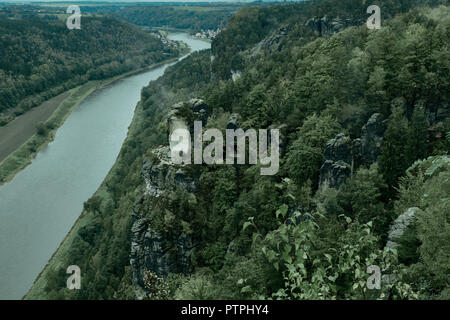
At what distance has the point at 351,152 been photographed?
83.7 ft

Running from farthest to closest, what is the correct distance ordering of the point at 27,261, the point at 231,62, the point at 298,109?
the point at 231,62, the point at 27,261, the point at 298,109

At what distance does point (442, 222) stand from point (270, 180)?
1523cm

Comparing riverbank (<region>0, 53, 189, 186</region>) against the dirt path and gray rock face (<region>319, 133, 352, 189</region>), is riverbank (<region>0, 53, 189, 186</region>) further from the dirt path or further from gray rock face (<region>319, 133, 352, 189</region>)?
gray rock face (<region>319, 133, 352, 189</region>)

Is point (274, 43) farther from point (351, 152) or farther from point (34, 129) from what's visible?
point (34, 129)

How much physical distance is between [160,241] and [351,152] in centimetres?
1378

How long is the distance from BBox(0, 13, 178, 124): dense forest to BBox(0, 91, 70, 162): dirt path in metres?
2.31

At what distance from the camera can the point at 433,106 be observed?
25781 mm

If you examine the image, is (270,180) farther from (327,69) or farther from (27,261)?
(27,261)

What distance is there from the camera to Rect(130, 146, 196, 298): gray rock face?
29156 mm

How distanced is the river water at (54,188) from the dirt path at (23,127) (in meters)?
5.61

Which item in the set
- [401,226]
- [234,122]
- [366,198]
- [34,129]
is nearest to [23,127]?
[34,129]

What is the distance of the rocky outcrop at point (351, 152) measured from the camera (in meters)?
24.8

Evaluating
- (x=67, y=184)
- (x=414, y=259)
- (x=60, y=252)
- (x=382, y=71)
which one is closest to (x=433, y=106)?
(x=382, y=71)

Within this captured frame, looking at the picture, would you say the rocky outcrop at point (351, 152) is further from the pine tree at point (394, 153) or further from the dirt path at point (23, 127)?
the dirt path at point (23, 127)
